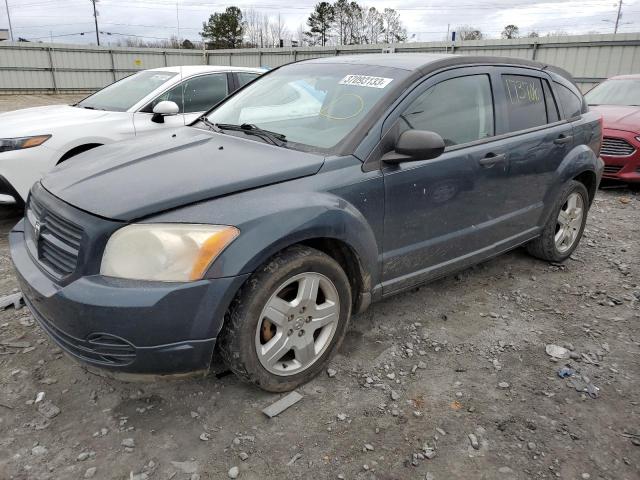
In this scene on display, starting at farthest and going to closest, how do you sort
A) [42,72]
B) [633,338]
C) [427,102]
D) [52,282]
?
[42,72] → [633,338] → [427,102] → [52,282]

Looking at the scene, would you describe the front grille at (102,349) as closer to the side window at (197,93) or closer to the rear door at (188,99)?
the rear door at (188,99)

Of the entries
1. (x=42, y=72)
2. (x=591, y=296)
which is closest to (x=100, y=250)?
(x=591, y=296)

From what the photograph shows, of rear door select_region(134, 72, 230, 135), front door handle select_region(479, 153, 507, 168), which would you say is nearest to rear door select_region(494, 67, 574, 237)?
front door handle select_region(479, 153, 507, 168)

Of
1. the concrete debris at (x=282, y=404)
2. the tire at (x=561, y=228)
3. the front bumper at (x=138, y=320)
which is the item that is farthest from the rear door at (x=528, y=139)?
the front bumper at (x=138, y=320)

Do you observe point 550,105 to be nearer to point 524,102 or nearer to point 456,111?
point 524,102

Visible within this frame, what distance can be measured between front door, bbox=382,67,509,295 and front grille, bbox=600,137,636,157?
4.58 meters

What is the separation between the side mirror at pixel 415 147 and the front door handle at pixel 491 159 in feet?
2.20

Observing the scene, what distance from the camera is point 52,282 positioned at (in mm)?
2234

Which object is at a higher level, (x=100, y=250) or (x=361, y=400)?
(x=100, y=250)

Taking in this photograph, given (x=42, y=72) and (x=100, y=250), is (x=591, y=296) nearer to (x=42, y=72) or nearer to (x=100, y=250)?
A: (x=100, y=250)

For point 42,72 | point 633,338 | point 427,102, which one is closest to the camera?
point 427,102

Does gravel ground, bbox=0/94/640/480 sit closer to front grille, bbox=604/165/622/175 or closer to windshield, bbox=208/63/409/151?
windshield, bbox=208/63/409/151

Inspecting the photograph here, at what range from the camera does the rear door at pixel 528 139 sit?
11.6 ft

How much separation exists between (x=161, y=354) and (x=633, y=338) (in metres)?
2.97
